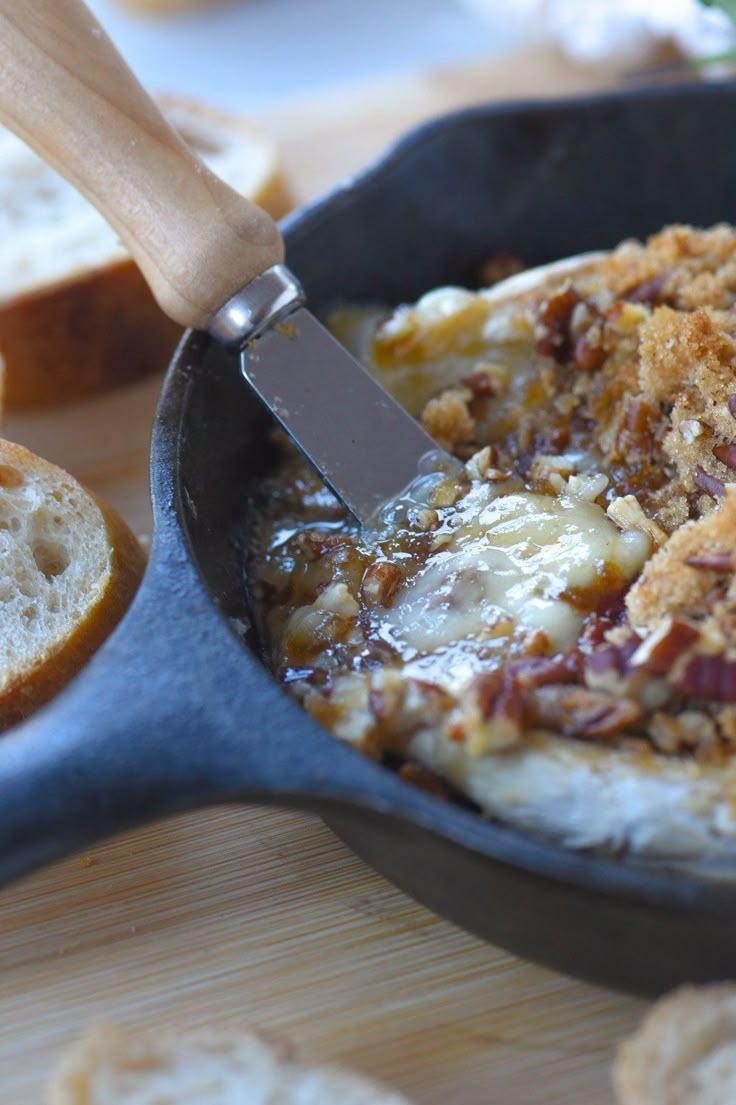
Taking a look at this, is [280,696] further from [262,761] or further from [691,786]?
[691,786]

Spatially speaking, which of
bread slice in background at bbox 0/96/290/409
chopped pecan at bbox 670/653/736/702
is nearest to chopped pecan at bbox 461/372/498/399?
chopped pecan at bbox 670/653/736/702

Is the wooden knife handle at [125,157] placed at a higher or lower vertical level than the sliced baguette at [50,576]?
higher

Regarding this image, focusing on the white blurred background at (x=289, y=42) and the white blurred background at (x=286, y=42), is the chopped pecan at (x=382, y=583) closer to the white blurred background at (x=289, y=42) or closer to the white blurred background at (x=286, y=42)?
the white blurred background at (x=289, y=42)

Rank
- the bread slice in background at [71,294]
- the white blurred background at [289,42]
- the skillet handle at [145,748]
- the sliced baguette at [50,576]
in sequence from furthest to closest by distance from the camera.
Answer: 1. the white blurred background at [289,42]
2. the bread slice in background at [71,294]
3. the sliced baguette at [50,576]
4. the skillet handle at [145,748]

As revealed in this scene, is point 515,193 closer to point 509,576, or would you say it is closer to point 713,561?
point 509,576

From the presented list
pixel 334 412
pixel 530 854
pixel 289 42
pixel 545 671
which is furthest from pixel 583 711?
pixel 289 42

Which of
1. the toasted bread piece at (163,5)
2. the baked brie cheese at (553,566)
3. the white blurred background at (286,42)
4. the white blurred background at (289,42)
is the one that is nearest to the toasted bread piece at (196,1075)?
the baked brie cheese at (553,566)

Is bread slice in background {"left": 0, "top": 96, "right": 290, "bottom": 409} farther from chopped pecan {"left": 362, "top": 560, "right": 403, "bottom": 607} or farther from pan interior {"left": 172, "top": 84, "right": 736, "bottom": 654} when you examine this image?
chopped pecan {"left": 362, "top": 560, "right": 403, "bottom": 607}
